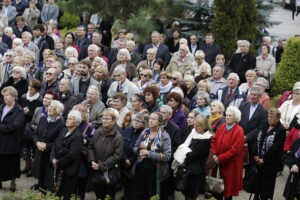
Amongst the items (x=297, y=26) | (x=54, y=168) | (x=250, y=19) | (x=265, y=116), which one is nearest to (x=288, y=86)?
(x=250, y=19)

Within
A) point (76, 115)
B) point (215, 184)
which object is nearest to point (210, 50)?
point (215, 184)

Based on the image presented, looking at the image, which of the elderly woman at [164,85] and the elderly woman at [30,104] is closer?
the elderly woman at [30,104]

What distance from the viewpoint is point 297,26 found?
29.2 m

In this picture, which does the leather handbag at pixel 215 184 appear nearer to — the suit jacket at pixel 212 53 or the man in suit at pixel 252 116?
the man in suit at pixel 252 116

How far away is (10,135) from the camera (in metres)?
13.5

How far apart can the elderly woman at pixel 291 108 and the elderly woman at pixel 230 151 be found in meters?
1.99

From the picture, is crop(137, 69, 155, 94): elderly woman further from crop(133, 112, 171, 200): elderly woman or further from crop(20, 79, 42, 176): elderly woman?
crop(133, 112, 171, 200): elderly woman

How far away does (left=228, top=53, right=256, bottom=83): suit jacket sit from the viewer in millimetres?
17875

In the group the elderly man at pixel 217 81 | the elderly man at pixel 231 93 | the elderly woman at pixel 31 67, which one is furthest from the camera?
the elderly woman at pixel 31 67

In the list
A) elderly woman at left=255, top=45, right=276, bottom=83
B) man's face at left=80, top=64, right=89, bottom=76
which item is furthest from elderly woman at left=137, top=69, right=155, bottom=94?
elderly woman at left=255, top=45, right=276, bottom=83

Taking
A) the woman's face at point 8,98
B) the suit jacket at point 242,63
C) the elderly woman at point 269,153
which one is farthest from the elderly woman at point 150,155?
the suit jacket at point 242,63

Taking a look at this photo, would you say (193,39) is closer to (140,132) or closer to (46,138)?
(140,132)

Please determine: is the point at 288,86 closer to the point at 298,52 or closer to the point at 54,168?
the point at 298,52

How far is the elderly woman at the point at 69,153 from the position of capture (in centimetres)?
1249
